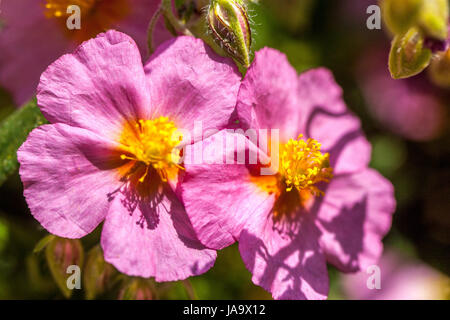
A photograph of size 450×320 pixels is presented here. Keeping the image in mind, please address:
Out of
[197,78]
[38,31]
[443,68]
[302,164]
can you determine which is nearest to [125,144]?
[197,78]

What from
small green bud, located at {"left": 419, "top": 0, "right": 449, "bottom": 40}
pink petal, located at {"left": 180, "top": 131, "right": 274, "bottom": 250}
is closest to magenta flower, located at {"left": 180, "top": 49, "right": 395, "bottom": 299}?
pink petal, located at {"left": 180, "top": 131, "right": 274, "bottom": 250}

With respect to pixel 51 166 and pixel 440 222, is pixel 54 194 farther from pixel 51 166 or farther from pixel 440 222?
pixel 440 222

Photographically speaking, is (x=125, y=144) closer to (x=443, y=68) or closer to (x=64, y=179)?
(x=64, y=179)

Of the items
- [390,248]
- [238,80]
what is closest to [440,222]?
[390,248]

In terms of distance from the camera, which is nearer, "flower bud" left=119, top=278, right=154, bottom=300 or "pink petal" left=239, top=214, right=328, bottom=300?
"pink petal" left=239, top=214, right=328, bottom=300

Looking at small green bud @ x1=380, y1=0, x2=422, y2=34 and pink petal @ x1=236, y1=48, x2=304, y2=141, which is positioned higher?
small green bud @ x1=380, y1=0, x2=422, y2=34

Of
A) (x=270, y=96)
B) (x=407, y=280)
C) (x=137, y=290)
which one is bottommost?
(x=407, y=280)

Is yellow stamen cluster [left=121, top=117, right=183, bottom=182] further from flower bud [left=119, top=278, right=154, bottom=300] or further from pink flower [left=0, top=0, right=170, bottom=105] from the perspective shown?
pink flower [left=0, top=0, right=170, bottom=105]

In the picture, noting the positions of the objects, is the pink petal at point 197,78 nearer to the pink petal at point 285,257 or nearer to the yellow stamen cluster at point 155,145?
the yellow stamen cluster at point 155,145
